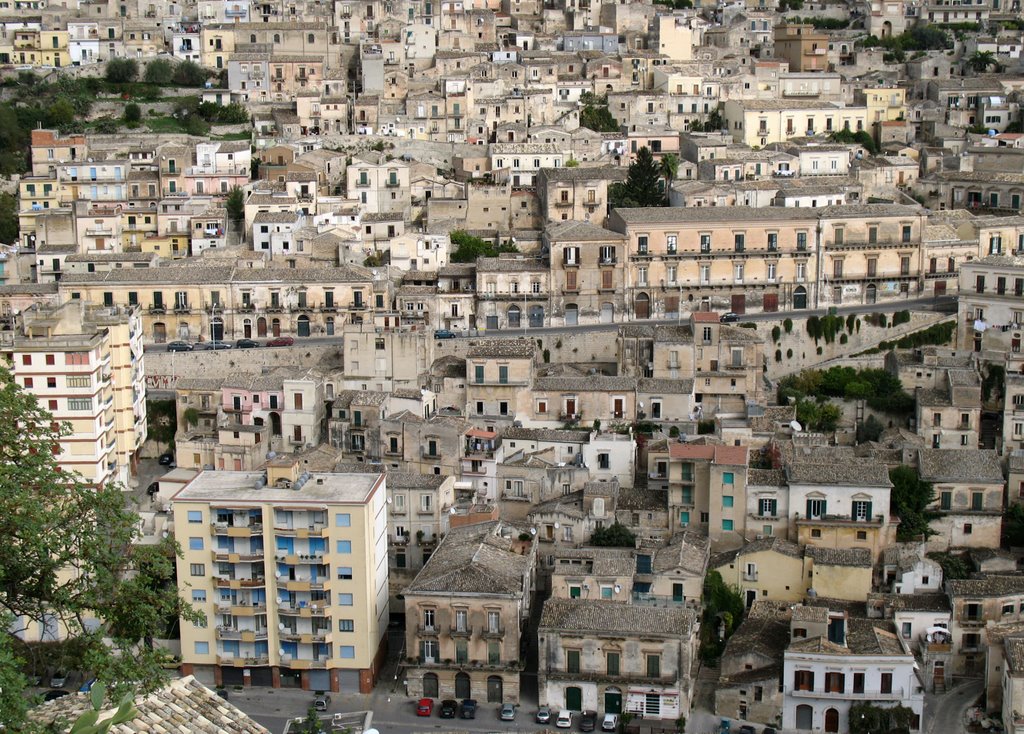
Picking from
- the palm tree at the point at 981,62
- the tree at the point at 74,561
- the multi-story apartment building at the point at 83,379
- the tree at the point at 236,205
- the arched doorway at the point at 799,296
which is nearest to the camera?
the tree at the point at 74,561

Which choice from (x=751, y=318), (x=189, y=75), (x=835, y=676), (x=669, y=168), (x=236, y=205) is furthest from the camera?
(x=189, y=75)

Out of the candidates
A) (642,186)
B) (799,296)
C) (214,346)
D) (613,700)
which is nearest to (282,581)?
(613,700)

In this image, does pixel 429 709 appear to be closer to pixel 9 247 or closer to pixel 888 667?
pixel 888 667

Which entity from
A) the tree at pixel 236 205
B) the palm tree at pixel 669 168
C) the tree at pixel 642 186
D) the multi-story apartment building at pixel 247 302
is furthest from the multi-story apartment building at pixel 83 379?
the palm tree at pixel 669 168

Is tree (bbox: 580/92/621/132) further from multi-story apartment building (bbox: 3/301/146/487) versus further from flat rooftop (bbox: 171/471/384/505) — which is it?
flat rooftop (bbox: 171/471/384/505)

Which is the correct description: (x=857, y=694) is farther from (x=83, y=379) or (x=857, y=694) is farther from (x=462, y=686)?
(x=83, y=379)

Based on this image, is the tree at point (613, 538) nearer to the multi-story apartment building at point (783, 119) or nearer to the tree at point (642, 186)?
the tree at point (642, 186)
